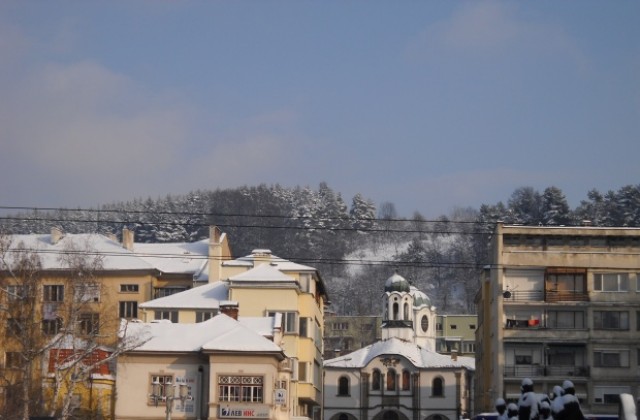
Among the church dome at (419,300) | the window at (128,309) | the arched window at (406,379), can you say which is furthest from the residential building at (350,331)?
the window at (128,309)

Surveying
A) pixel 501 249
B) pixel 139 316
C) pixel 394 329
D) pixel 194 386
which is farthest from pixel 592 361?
pixel 394 329

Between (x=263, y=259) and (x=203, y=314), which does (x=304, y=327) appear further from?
(x=263, y=259)

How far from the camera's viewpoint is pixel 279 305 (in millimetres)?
78000

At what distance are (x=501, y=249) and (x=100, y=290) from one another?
2373 centimetres

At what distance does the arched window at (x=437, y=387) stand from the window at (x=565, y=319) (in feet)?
186

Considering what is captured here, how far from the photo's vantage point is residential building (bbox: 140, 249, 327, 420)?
77.8 m

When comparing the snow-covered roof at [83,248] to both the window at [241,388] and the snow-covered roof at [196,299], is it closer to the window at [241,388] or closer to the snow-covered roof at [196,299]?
the snow-covered roof at [196,299]

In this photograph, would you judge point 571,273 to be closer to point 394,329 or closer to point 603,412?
point 603,412

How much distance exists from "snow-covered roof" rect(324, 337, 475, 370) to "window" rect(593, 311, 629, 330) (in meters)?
57.0

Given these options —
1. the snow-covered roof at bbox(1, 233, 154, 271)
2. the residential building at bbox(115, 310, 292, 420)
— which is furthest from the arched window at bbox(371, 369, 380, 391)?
the residential building at bbox(115, 310, 292, 420)

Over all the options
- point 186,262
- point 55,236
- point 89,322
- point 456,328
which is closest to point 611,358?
point 89,322

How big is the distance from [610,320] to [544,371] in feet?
15.9

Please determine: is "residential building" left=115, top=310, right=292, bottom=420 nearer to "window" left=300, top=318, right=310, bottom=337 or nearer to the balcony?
"window" left=300, top=318, right=310, bottom=337

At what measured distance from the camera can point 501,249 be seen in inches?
3007
